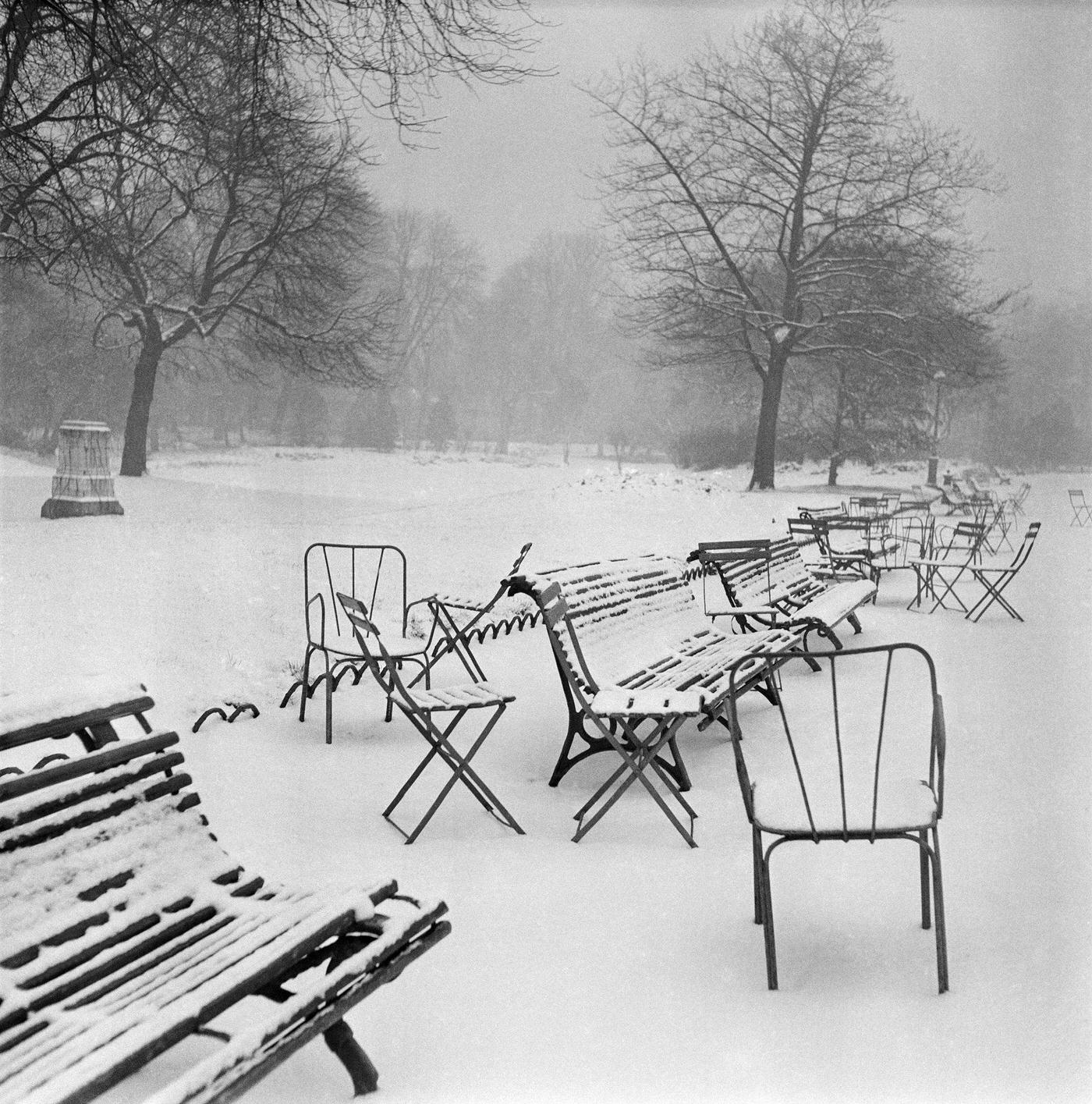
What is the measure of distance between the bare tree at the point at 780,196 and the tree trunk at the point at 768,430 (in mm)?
30

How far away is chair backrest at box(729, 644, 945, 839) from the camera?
8.66ft

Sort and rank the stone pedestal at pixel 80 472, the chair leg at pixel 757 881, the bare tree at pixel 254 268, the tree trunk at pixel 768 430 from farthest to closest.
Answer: the tree trunk at pixel 768 430
the bare tree at pixel 254 268
the stone pedestal at pixel 80 472
the chair leg at pixel 757 881

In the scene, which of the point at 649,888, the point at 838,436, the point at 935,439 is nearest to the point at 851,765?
the point at 649,888

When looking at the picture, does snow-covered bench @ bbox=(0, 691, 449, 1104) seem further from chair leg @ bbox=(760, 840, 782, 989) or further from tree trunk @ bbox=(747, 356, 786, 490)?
tree trunk @ bbox=(747, 356, 786, 490)

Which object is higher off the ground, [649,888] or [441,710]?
[441,710]

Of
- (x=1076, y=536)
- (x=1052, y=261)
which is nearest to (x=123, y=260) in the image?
(x=1052, y=261)

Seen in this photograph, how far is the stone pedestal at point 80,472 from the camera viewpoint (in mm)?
12477

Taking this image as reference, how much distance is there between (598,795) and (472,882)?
0.58 meters

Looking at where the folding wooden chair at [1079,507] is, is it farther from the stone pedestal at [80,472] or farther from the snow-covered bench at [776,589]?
the stone pedestal at [80,472]

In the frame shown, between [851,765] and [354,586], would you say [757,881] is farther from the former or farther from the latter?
[354,586]

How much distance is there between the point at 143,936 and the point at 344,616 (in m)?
6.23

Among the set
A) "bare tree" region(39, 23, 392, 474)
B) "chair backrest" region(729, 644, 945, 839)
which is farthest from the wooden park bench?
"bare tree" region(39, 23, 392, 474)

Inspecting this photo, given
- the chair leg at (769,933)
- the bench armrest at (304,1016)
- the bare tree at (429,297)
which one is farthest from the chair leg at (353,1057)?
the bare tree at (429,297)

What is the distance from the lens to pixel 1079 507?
15.0m
